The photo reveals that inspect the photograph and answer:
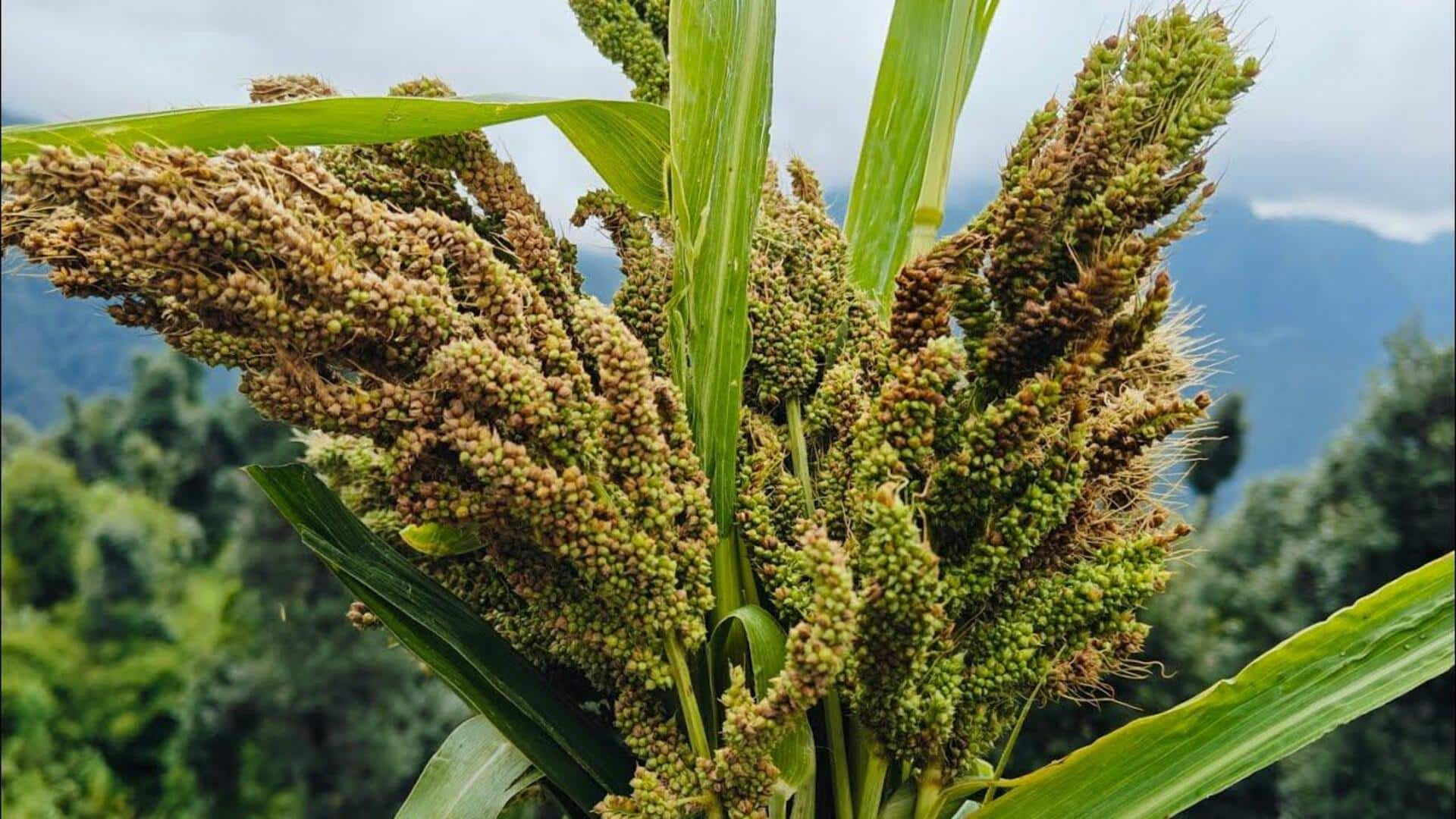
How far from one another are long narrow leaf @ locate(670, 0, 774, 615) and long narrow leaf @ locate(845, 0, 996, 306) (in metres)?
0.19

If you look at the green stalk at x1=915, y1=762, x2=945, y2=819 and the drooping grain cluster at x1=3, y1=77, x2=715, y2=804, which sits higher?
the drooping grain cluster at x1=3, y1=77, x2=715, y2=804

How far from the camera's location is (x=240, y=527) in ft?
32.7

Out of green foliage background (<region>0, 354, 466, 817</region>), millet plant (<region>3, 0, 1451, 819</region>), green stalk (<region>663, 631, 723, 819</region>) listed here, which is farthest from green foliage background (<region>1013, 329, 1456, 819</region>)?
green foliage background (<region>0, 354, 466, 817</region>)

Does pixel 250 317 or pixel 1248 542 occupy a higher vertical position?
pixel 250 317

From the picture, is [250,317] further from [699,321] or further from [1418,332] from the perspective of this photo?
[1418,332]

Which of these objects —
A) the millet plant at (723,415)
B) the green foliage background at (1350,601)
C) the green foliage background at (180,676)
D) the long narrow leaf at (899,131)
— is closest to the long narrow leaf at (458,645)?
the millet plant at (723,415)

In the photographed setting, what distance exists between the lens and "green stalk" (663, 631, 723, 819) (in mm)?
862

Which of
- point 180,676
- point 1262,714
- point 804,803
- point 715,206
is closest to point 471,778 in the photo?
point 804,803

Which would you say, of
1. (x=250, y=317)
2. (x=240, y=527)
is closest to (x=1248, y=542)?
(x=250, y=317)

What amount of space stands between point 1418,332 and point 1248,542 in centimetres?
155

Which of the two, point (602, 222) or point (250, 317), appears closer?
point (250, 317)

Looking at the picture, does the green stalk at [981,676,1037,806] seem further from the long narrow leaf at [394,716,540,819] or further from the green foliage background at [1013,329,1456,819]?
the green foliage background at [1013,329,1456,819]

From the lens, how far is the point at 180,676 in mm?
10969

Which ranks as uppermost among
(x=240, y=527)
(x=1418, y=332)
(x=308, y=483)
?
(x=308, y=483)
